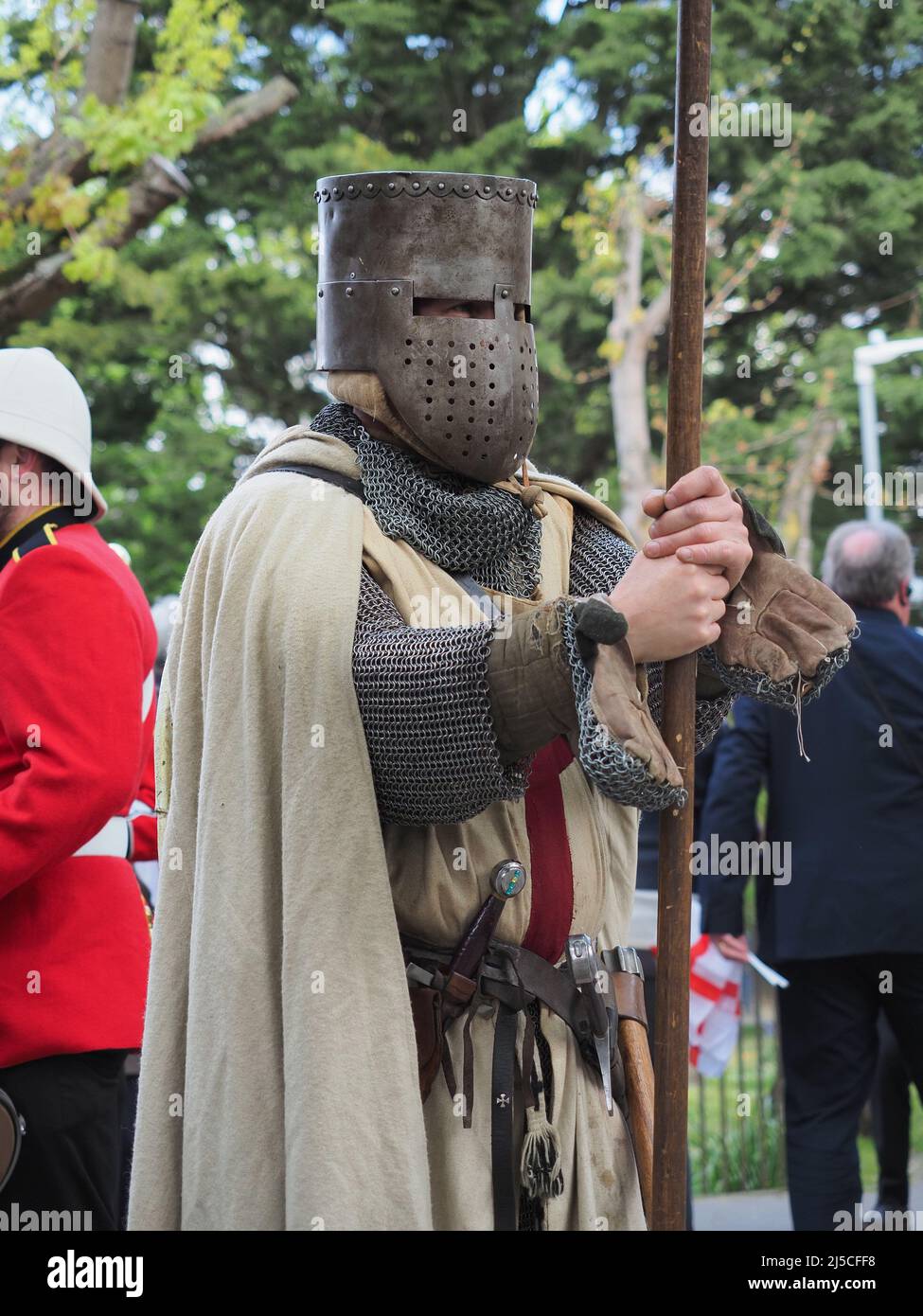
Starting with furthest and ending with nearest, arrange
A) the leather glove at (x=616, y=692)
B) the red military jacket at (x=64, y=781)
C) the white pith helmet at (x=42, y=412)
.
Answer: the white pith helmet at (x=42, y=412)
the red military jacket at (x=64, y=781)
the leather glove at (x=616, y=692)

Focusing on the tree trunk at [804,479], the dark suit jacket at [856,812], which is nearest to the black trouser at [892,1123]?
the dark suit jacket at [856,812]

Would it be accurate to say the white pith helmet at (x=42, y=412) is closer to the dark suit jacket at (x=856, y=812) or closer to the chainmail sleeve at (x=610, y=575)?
the chainmail sleeve at (x=610, y=575)

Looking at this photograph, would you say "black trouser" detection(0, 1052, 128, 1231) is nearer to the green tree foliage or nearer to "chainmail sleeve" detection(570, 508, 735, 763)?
"chainmail sleeve" detection(570, 508, 735, 763)

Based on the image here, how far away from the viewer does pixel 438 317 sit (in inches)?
96.9

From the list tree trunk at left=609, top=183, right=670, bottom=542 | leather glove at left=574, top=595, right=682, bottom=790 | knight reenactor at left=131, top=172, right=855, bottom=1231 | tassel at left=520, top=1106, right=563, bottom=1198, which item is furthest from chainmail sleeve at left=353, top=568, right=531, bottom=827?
tree trunk at left=609, top=183, right=670, bottom=542

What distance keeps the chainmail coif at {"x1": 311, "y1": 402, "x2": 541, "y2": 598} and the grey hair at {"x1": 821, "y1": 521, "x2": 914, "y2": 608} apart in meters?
2.57

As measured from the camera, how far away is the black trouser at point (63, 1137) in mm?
3080

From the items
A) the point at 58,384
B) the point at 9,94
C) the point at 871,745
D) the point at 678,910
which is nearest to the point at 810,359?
the point at 9,94

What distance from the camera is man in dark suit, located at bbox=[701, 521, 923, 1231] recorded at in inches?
188

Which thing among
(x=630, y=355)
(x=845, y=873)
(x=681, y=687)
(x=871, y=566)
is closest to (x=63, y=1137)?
(x=681, y=687)

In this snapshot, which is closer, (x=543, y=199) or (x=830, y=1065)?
(x=830, y=1065)

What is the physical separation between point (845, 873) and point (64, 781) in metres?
2.65

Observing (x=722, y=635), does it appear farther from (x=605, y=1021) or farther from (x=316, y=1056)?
(x=316, y=1056)

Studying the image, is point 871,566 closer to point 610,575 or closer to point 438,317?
point 610,575
